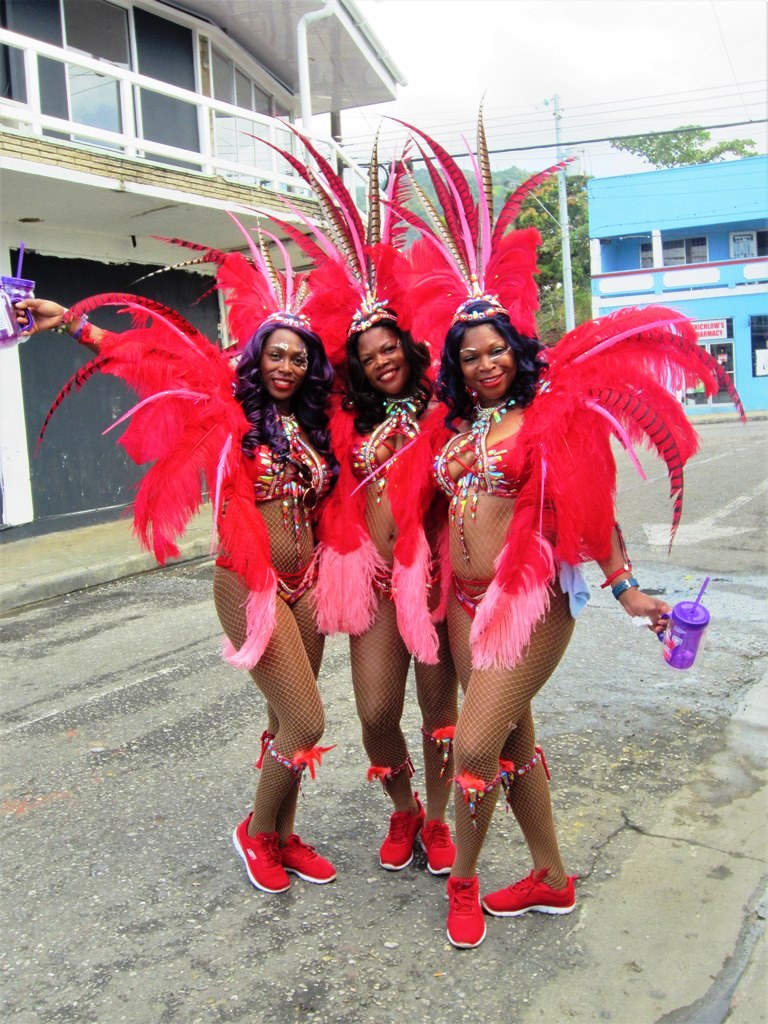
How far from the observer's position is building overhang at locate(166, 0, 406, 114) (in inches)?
511

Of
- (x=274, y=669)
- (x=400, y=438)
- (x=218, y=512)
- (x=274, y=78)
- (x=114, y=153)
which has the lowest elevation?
(x=274, y=669)

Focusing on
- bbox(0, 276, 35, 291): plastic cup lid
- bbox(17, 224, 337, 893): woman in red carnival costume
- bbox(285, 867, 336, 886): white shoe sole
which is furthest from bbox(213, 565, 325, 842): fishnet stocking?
bbox(0, 276, 35, 291): plastic cup lid

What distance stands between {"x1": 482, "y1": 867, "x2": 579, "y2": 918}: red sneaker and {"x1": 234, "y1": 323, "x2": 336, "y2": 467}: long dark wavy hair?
4.91 feet

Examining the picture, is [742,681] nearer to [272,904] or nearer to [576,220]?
[272,904]

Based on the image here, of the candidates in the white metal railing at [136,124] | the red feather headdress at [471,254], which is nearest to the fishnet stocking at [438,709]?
the red feather headdress at [471,254]

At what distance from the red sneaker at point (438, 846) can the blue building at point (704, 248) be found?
26568mm

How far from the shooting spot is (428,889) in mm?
2955

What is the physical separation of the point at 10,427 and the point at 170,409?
8.15 meters

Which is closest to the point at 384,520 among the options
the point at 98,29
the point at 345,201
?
the point at 345,201

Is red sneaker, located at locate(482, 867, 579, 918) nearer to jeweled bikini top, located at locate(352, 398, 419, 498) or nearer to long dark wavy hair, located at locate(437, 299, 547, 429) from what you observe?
jeweled bikini top, located at locate(352, 398, 419, 498)

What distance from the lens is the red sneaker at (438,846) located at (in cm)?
303

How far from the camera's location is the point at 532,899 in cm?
276

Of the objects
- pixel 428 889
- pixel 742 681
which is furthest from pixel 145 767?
pixel 742 681

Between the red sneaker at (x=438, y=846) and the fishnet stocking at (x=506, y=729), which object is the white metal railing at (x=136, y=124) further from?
the red sneaker at (x=438, y=846)
